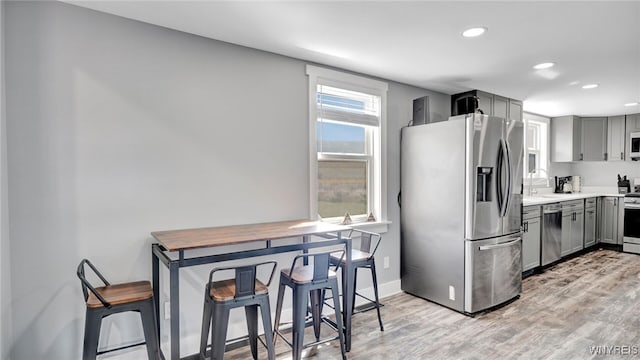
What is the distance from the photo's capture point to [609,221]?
5.90 metres

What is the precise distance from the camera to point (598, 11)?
2.12 metres

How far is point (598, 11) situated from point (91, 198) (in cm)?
338

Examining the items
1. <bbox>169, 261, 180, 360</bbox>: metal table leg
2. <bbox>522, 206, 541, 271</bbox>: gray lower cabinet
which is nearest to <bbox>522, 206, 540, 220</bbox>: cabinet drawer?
<bbox>522, 206, 541, 271</bbox>: gray lower cabinet

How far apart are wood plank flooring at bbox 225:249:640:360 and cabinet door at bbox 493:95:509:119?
2.16 meters

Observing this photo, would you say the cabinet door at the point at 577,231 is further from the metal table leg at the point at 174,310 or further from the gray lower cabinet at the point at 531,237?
the metal table leg at the point at 174,310

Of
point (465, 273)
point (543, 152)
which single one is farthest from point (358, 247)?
point (543, 152)

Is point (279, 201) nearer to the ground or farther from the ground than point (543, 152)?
nearer to the ground

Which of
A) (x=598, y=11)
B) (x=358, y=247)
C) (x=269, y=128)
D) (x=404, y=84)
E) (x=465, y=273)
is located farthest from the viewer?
(x=404, y=84)

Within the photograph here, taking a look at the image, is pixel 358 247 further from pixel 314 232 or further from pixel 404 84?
pixel 404 84

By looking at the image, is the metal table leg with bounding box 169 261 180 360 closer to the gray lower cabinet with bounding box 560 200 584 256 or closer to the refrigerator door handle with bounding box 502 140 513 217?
the refrigerator door handle with bounding box 502 140 513 217

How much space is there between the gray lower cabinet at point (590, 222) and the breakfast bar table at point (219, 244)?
5.10 metres

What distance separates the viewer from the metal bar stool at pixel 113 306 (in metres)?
1.80

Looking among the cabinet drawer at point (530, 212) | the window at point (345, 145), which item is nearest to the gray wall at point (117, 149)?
the window at point (345, 145)

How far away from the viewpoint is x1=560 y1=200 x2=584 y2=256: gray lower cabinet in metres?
5.02
